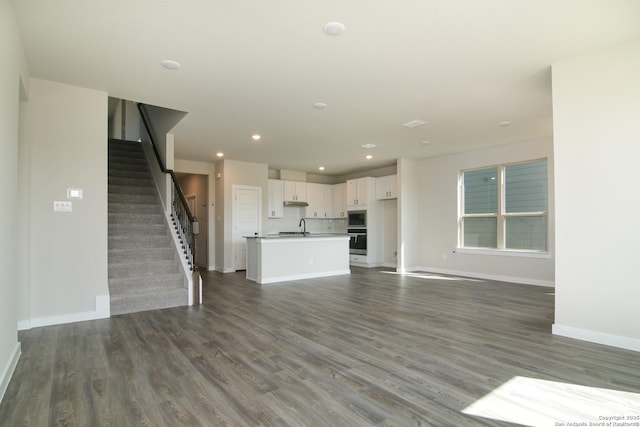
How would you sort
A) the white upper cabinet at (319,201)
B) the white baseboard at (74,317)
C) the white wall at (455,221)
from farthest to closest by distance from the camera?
the white upper cabinet at (319,201) < the white wall at (455,221) < the white baseboard at (74,317)

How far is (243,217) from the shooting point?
8.19 metres

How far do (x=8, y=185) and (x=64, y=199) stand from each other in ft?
4.96

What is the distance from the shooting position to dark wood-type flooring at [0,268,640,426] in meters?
1.99

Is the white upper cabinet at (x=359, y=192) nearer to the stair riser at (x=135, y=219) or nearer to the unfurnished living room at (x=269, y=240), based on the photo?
the unfurnished living room at (x=269, y=240)

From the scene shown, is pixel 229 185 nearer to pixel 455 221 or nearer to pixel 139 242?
pixel 139 242

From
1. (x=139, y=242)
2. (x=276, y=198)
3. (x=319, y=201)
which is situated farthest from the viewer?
(x=319, y=201)

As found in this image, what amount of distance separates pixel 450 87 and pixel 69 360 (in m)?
4.61

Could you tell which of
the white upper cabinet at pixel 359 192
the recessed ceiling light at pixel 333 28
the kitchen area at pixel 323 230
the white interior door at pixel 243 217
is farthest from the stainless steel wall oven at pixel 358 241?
the recessed ceiling light at pixel 333 28

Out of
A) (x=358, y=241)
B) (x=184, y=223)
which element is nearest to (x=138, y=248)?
(x=184, y=223)

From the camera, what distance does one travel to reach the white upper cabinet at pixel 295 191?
924cm

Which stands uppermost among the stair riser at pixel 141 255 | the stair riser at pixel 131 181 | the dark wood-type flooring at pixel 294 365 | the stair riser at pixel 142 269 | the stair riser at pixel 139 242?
the stair riser at pixel 131 181

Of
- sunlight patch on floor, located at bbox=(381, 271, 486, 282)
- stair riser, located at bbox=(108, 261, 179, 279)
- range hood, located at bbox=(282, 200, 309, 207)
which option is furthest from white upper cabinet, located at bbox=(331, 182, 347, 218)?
stair riser, located at bbox=(108, 261, 179, 279)

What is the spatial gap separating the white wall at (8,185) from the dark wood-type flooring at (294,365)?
0.79 feet

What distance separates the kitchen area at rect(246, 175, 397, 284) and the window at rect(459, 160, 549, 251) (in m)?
1.88
